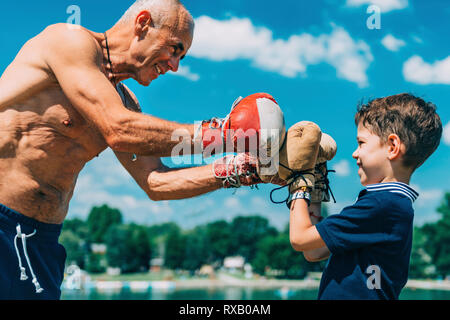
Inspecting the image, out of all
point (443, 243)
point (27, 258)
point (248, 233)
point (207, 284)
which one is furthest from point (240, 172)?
point (248, 233)

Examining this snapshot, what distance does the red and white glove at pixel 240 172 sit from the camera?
147 inches

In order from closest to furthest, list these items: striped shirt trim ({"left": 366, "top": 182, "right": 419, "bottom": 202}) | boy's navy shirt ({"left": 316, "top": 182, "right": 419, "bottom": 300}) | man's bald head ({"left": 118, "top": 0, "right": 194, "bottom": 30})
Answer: boy's navy shirt ({"left": 316, "top": 182, "right": 419, "bottom": 300}), striped shirt trim ({"left": 366, "top": 182, "right": 419, "bottom": 202}), man's bald head ({"left": 118, "top": 0, "right": 194, "bottom": 30})

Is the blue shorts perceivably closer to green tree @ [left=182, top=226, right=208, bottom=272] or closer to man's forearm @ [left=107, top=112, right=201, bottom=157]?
man's forearm @ [left=107, top=112, right=201, bottom=157]

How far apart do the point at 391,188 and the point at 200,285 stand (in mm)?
95141

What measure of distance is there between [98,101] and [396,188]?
2.00 m

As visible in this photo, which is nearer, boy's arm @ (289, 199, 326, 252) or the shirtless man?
boy's arm @ (289, 199, 326, 252)

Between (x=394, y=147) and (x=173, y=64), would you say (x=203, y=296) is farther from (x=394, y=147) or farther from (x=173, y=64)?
(x=394, y=147)

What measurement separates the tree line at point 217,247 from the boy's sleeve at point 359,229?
83.9 metres

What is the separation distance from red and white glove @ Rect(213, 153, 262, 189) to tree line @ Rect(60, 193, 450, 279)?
8346cm

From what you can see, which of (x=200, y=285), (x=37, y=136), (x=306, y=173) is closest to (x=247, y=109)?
(x=306, y=173)

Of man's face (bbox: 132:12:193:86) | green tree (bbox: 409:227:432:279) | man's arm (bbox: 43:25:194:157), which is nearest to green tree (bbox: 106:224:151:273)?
green tree (bbox: 409:227:432:279)

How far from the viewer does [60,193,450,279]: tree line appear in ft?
277

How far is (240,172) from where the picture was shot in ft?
12.3

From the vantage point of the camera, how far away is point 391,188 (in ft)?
10.1
